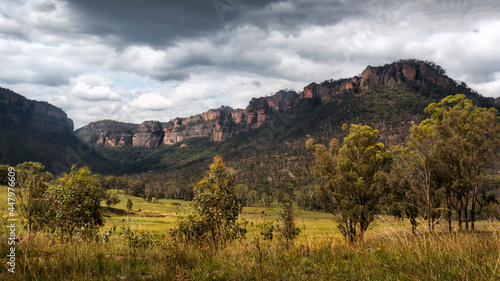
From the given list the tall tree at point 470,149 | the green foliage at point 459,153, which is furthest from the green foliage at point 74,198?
the tall tree at point 470,149

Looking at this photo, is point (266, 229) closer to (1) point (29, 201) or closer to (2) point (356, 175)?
(1) point (29, 201)

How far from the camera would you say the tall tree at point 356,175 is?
21.5m

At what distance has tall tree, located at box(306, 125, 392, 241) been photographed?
21547mm

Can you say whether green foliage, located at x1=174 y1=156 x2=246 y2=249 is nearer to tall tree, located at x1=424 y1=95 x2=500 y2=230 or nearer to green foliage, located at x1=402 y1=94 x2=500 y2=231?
green foliage, located at x1=402 y1=94 x2=500 y2=231

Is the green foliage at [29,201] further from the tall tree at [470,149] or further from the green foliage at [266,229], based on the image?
the tall tree at [470,149]

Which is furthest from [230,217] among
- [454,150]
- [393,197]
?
[454,150]

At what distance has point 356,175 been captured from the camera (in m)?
21.9

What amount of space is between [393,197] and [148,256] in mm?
22335

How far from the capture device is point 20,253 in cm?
480

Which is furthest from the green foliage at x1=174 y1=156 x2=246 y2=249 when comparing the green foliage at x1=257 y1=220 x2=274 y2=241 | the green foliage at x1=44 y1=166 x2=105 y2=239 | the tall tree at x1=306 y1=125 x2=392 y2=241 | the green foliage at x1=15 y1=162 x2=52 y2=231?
the tall tree at x1=306 y1=125 x2=392 y2=241

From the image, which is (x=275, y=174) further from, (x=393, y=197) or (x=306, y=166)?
(x=393, y=197)

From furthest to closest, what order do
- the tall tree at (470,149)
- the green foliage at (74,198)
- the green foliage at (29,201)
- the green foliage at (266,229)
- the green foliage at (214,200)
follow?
the tall tree at (470,149) < the green foliage at (74,198) < the green foliage at (214,200) < the green foliage at (266,229) < the green foliage at (29,201)

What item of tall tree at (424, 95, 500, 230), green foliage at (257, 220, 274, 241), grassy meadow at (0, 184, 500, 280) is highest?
tall tree at (424, 95, 500, 230)

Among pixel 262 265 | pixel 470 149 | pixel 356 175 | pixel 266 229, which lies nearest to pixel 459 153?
pixel 470 149
